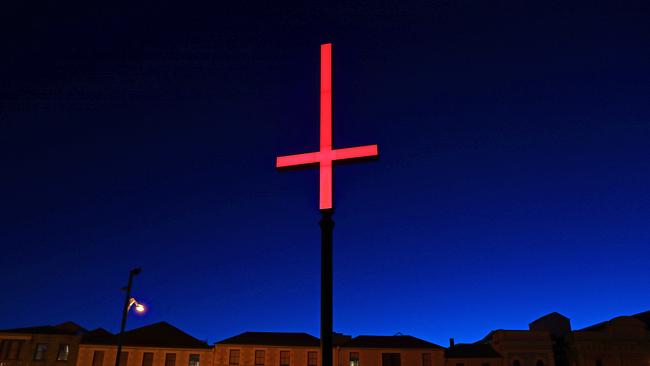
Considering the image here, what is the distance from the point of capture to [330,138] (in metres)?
9.73

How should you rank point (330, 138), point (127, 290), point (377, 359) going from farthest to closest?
point (377, 359)
point (127, 290)
point (330, 138)

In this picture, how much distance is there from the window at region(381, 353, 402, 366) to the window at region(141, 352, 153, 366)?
20957 millimetres

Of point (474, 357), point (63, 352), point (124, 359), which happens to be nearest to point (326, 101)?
point (474, 357)

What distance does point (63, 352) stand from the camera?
46438 millimetres

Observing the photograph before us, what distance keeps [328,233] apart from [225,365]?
40820 millimetres

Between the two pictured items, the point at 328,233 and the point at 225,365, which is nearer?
the point at 328,233

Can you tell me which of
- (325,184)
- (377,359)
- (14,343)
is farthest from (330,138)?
(14,343)

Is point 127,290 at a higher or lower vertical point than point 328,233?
higher

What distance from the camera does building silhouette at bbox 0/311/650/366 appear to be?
45594mm

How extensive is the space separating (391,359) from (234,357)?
14238 millimetres

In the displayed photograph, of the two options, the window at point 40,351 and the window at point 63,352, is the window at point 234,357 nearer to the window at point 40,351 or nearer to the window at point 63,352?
the window at point 63,352

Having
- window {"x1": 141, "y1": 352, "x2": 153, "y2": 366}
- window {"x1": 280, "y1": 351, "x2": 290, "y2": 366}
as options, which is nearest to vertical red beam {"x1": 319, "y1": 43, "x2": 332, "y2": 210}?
window {"x1": 280, "y1": 351, "x2": 290, "y2": 366}

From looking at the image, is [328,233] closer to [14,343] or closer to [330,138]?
[330,138]

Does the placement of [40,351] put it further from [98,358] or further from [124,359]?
[124,359]
